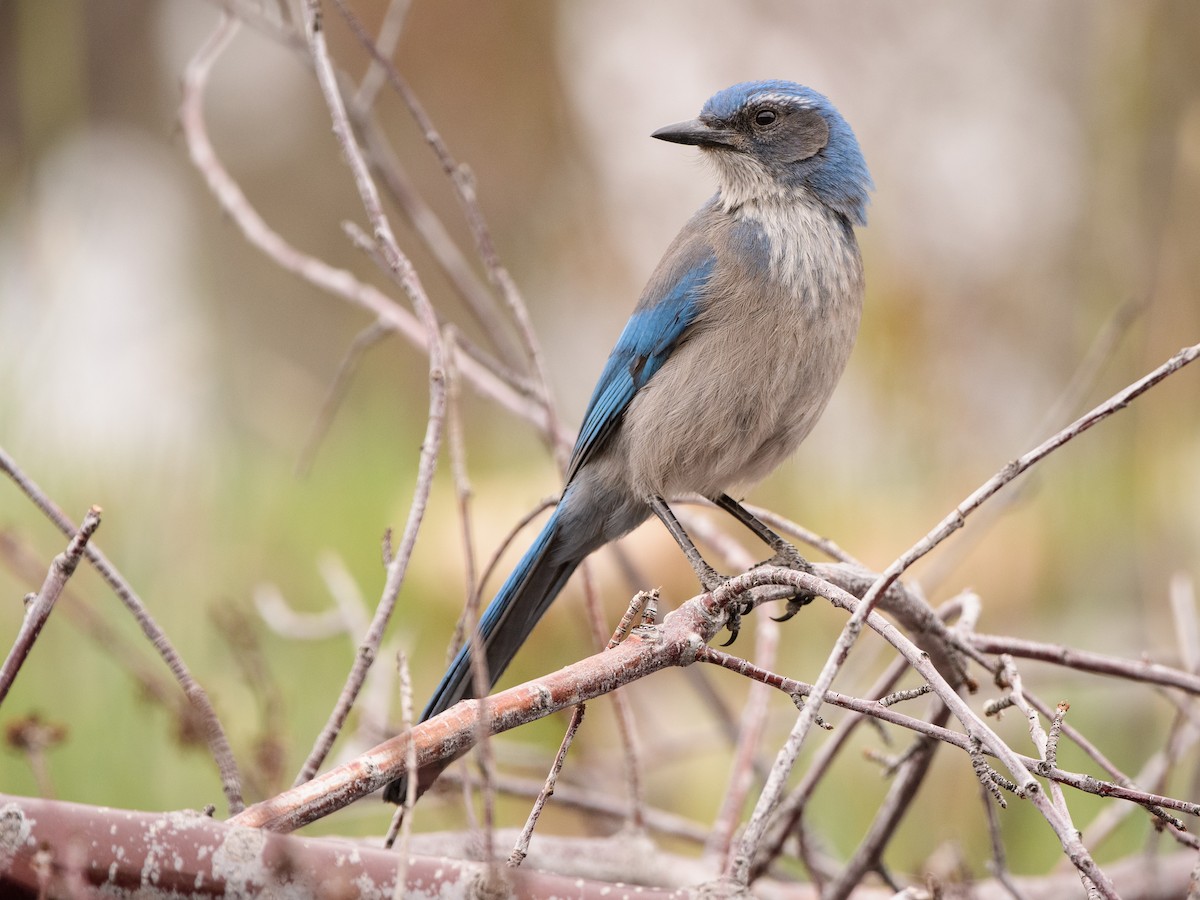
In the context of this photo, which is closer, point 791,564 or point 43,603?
point 43,603

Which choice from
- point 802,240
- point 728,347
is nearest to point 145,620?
point 728,347

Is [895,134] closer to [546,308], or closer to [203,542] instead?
[546,308]

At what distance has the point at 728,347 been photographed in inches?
92.9

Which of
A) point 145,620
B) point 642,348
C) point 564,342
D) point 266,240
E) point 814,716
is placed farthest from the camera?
point 564,342

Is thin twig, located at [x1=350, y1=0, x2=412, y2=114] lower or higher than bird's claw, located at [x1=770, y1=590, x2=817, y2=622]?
higher

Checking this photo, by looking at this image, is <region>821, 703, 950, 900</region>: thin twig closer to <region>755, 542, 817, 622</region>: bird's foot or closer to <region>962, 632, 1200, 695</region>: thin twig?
<region>962, 632, 1200, 695</region>: thin twig

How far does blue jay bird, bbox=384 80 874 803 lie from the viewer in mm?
2328

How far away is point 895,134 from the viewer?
533 centimetres

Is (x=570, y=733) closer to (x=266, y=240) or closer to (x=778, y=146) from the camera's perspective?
(x=266, y=240)

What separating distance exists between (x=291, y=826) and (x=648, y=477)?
1.35 meters

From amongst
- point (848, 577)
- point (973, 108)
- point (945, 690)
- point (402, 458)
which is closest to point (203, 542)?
point (402, 458)

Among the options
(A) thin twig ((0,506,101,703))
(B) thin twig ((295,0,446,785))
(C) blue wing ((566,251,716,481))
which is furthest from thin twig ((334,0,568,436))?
(A) thin twig ((0,506,101,703))

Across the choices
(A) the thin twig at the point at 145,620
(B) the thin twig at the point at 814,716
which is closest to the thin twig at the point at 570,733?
(B) the thin twig at the point at 814,716

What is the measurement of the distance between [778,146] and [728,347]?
0.52 metres
